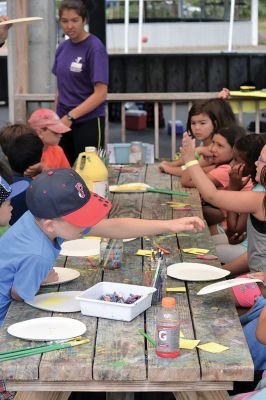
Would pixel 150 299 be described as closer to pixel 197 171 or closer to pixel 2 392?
pixel 2 392

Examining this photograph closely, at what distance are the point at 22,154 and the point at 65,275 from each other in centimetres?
144

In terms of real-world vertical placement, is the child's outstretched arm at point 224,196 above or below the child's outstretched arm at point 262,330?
above

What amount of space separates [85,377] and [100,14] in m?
10.8

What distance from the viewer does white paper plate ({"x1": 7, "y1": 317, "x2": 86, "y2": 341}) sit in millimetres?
2633

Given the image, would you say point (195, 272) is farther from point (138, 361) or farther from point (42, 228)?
point (138, 361)

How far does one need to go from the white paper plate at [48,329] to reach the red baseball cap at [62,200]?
41cm

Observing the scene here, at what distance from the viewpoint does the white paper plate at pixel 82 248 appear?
3.70 meters

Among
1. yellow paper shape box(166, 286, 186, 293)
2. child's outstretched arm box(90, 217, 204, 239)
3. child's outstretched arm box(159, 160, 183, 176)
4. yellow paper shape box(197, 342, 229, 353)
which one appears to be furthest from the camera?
child's outstretched arm box(159, 160, 183, 176)

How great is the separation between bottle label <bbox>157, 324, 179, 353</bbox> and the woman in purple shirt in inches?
159

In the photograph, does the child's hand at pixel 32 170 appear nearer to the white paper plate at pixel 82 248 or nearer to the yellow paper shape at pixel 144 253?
the white paper plate at pixel 82 248

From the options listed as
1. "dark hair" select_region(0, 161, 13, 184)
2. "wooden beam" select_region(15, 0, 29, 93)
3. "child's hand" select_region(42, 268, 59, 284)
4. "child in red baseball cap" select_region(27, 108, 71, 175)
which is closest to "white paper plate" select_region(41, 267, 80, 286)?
"child's hand" select_region(42, 268, 59, 284)

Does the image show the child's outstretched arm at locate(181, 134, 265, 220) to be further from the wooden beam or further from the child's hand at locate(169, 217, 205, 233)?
the wooden beam

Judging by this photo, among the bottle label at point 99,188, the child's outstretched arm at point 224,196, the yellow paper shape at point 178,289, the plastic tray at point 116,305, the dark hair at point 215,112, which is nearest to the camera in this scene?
the plastic tray at point 116,305

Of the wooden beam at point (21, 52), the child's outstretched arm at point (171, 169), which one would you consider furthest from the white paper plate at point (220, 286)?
the wooden beam at point (21, 52)
